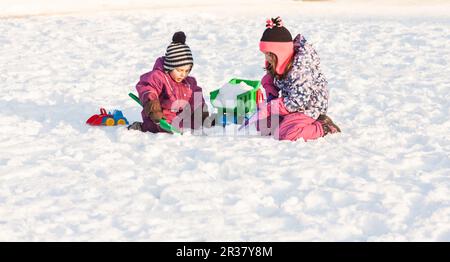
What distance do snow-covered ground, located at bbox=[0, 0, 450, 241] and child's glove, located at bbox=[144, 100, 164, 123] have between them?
16 centimetres

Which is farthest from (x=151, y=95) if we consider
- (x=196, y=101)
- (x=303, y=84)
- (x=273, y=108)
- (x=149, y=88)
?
(x=303, y=84)

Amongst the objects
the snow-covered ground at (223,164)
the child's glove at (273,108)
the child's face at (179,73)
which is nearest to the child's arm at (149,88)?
the child's face at (179,73)

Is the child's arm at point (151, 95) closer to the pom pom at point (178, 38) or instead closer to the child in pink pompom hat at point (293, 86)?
the pom pom at point (178, 38)

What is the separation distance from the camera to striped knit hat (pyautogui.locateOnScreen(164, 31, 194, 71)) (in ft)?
18.9

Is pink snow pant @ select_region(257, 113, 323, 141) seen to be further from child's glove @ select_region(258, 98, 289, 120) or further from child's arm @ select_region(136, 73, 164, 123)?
child's arm @ select_region(136, 73, 164, 123)

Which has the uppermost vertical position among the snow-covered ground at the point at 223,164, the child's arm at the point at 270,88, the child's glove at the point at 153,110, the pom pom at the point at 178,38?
the pom pom at the point at 178,38

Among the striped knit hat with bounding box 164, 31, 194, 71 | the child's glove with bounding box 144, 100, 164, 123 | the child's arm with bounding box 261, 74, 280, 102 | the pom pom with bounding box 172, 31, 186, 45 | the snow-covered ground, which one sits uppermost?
the pom pom with bounding box 172, 31, 186, 45

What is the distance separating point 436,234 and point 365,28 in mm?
8774

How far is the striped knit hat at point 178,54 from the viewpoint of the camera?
577 cm

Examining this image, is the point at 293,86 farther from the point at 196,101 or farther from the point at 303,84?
the point at 196,101

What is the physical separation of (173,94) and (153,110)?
1.12 ft

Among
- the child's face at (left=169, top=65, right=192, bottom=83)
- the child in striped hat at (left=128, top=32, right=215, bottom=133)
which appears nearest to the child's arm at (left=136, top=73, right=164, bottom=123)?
the child in striped hat at (left=128, top=32, right=215, bottom=133)

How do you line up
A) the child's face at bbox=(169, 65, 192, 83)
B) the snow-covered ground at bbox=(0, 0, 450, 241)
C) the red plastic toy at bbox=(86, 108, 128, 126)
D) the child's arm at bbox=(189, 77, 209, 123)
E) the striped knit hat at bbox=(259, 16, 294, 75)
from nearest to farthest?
1. the snow-covered ground at bbox=(0, 0, 450, 241)
2. the striped knit hat at bbox=(259, 16, 294, 75)
3. the child's face at bbox=(169, 65, 192, 83)
4. the child's arm at bbox=(189, 77, 209, 123)
5. the red plastic toy at bbox=(86, 108, 128, 126)
